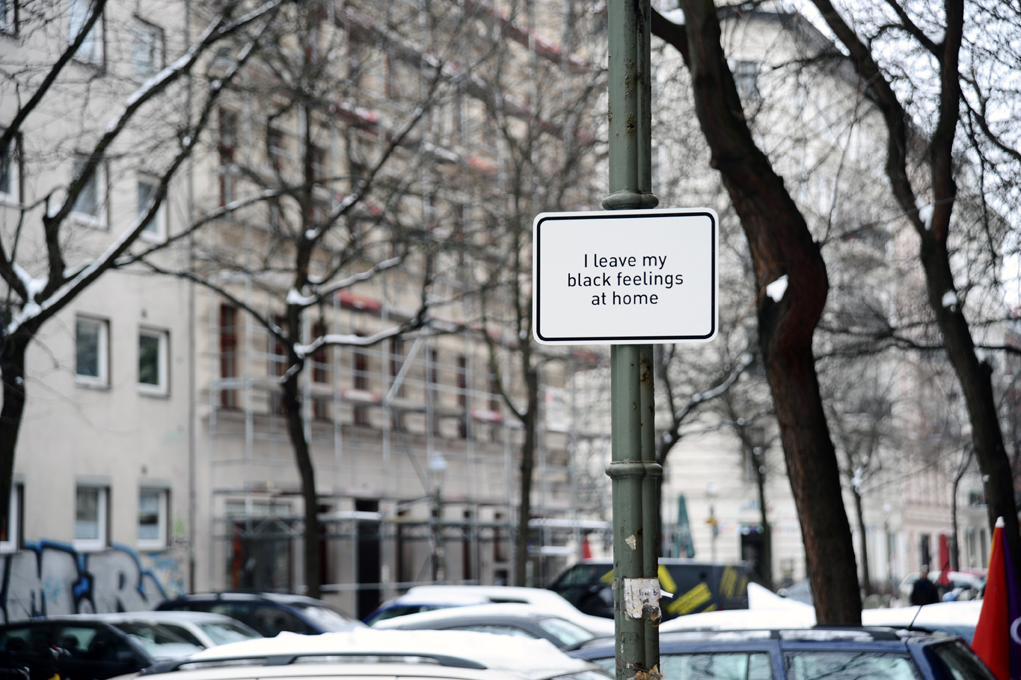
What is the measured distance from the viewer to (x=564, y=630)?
14.1 meters

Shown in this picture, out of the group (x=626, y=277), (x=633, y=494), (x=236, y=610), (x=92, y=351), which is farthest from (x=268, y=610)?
(x=626, y=277)

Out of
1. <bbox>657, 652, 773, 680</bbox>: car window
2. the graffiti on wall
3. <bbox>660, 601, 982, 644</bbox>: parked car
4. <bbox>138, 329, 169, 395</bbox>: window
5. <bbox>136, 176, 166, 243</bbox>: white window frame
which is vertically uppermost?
<bbox>136, 176, 166, 243</bbox>: white window frame

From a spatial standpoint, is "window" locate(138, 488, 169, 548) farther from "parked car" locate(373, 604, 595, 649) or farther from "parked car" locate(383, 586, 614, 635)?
"parked car" locate(373, 604, 595, 649)

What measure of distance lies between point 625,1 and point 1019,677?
8.00 meters

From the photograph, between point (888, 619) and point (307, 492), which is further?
point (307, 492)

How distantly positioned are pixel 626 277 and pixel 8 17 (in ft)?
32.5

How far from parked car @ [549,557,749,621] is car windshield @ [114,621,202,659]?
8.10m

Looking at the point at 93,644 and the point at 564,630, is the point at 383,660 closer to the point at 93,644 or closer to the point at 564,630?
the point at 564,630

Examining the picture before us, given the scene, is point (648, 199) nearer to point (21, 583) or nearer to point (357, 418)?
point (21, 583)

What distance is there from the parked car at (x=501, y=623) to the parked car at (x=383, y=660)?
8079 millimetres

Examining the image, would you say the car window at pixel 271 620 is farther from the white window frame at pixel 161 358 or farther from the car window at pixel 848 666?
the white window frame at pixel 161 358

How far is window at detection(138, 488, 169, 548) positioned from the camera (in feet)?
88.9

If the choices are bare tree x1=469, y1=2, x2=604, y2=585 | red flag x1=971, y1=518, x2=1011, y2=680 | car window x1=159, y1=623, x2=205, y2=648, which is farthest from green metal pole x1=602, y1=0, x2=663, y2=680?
bare tree x1=469, y1=2, x2=604, y2=585

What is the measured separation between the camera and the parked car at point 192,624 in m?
14.3
